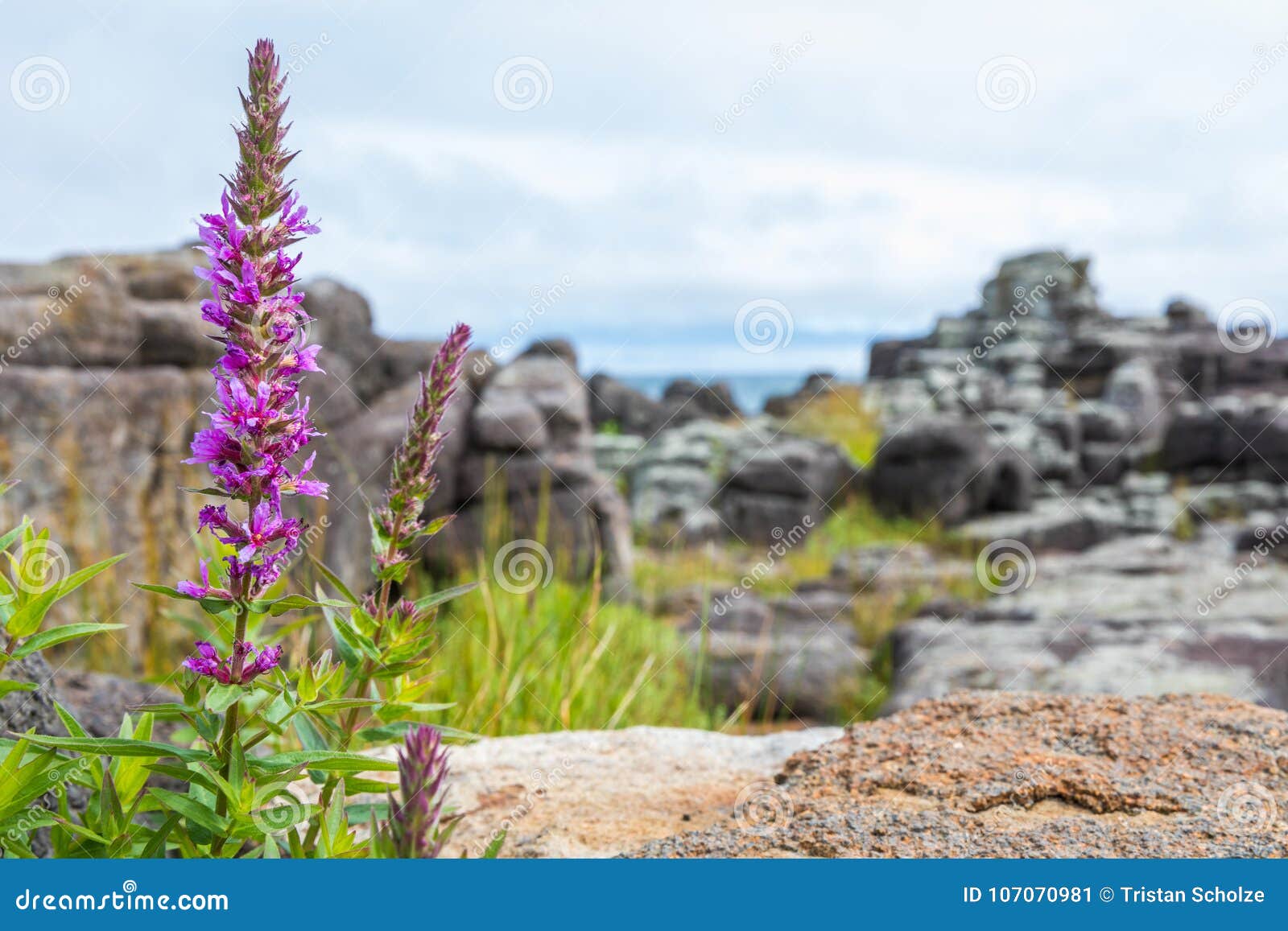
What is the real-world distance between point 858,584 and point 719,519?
20.7ft

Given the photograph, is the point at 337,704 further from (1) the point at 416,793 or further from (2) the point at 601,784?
(2) the point at 601,784

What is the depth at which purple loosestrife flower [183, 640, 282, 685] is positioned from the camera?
200 cm

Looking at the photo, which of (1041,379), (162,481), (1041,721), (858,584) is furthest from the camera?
(1041,379)

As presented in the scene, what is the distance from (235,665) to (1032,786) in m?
2.01

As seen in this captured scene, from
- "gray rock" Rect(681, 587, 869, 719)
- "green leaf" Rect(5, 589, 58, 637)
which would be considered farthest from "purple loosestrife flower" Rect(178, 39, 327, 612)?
"gray rock" Rect(681, 587, 869, 719)

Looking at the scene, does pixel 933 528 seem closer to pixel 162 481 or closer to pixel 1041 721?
pixel 162 481

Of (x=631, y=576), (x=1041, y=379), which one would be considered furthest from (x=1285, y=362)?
(x=631, y=576)

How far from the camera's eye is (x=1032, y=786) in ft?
9.34

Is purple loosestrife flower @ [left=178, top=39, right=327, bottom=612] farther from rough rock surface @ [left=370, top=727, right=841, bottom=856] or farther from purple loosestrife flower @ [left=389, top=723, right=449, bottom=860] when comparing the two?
rough rock surface @ [left=370, top=727, right=841, bottom=856]

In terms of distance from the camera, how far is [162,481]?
8297 millimetres

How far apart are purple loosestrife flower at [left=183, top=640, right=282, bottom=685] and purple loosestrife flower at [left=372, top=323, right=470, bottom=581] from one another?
0.27 meters

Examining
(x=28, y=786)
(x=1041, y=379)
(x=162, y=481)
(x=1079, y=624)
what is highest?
(x=1041, y=379)

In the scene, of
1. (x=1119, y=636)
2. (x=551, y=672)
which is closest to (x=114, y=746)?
(x=551, y=672)

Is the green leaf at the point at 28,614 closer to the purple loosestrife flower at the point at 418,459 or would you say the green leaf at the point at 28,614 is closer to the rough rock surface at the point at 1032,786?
the purple loosestrife flower at the point at 418,459
